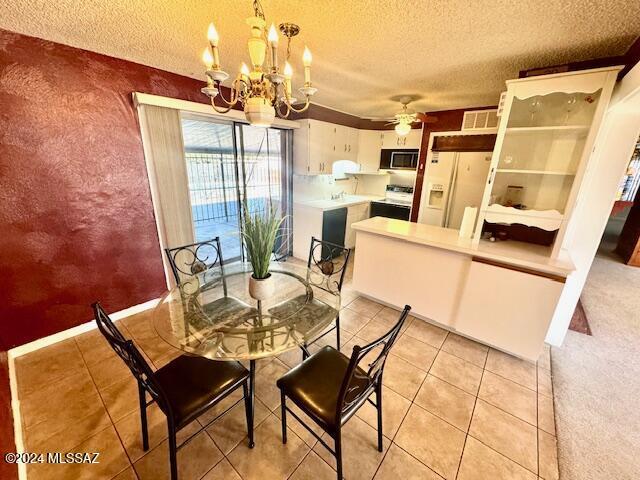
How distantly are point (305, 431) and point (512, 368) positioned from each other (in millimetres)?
1808

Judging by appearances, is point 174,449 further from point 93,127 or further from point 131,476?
point 93,127

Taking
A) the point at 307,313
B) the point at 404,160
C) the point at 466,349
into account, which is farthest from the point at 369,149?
the point at 307,313

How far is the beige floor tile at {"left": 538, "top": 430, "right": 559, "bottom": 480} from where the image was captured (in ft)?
4.43

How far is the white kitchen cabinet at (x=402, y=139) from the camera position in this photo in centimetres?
430

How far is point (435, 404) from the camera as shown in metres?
1.74

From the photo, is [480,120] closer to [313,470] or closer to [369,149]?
[369,149]

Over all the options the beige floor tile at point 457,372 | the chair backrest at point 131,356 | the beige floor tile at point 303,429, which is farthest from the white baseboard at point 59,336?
the beige floor tile at point 457,372

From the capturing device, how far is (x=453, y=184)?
12.8 ft

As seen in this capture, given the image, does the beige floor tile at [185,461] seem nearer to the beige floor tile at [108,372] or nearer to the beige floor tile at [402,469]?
the beige floor tile at [108,372]

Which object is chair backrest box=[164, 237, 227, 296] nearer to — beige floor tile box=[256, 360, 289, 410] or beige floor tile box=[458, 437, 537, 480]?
beige floor tile box=[256, 360, 289, 410]

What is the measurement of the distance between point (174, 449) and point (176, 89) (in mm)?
2967

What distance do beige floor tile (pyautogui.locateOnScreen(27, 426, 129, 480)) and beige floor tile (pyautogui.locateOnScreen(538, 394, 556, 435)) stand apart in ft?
8.33

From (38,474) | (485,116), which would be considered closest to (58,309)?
(38,474)

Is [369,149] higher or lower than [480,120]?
lower
